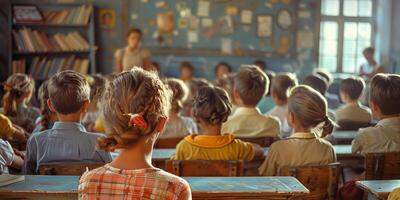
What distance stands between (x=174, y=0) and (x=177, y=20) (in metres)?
0.31

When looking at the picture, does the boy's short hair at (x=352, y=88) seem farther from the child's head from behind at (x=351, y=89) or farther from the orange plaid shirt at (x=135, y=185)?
the orange plaid shirt at (x=135, y=185)

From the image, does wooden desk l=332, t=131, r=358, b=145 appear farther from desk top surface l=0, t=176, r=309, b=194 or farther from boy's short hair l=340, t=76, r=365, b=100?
desk top surface l=0, t=176, r=309, b=194

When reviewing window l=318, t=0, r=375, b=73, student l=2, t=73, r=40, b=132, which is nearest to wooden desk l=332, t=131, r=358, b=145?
student l=2, t=73, r=40, b=132

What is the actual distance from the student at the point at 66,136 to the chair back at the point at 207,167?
0.41 meters

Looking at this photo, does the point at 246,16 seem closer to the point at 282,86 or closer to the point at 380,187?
the point at 282,86

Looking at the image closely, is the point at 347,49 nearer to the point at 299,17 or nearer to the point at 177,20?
the point at 299,17

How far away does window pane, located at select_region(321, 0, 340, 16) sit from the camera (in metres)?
9.46

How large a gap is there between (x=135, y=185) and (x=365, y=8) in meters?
8.58

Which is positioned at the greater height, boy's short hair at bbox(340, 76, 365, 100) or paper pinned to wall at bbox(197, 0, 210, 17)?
paper pinned to wall at bbox(197, 0, 210, 17)

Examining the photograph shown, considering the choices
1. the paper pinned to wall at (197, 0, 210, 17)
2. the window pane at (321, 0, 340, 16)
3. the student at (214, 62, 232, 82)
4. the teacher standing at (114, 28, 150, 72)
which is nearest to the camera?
the teacher standing at (114, 28, 150, 72)

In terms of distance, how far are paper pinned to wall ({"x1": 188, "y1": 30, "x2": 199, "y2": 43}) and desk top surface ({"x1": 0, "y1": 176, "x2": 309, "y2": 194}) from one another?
6549 mm

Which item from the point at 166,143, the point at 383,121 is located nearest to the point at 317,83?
the point at 383,121

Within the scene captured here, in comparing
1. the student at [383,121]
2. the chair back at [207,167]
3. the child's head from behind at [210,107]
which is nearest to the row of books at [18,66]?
the child's head from behind at [210,107]

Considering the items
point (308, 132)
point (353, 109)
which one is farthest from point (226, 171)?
point (353, 109)
